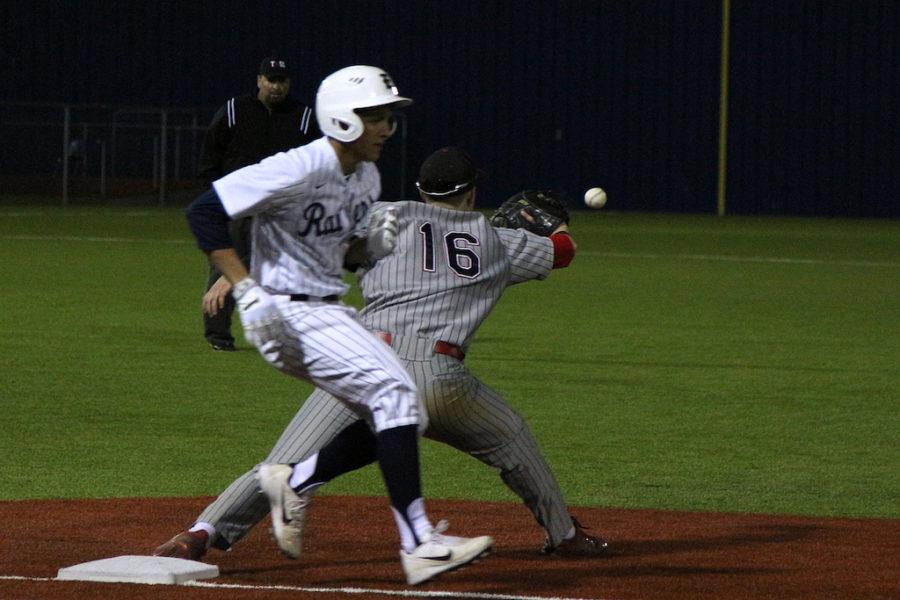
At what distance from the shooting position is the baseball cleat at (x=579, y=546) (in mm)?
5520

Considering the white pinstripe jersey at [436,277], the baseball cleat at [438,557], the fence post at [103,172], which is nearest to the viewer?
the baseball cleat at [438,557]

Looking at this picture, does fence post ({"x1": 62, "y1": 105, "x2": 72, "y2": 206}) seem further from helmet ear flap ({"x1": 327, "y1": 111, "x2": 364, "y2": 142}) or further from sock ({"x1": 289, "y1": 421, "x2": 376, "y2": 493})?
helmet ear flap ({"x1": 327, "y1": 111, "x2": 364, "y2": 142})

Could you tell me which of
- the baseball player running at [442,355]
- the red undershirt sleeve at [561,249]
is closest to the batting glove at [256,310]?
the baseball player running at [442,355]

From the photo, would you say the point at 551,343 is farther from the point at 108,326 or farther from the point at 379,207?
the point at 379,207

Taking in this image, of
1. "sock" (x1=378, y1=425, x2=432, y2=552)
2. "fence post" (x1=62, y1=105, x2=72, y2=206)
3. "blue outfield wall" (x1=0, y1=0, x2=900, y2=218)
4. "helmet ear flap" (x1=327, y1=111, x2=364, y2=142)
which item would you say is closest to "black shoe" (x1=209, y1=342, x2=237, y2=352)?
"helmet ear flap" (x1=327, y1=111, x2=364, y2=142)

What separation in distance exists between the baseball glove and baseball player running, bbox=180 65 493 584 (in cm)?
100

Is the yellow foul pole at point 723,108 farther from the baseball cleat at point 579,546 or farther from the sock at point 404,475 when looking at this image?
the sock at point 404,475

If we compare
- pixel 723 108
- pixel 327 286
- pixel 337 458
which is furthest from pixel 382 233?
pixel 723 108

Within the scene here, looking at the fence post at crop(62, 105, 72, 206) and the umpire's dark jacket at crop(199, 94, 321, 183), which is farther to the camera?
the fence post at crop(62, 105, 72, 206)

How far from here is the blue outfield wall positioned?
108 ft

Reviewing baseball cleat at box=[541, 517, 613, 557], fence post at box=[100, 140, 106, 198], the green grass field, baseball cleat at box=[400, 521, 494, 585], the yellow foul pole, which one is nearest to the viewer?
baseball cleat at box=[400, 521, 494, 585]

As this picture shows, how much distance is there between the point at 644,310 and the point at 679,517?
842 cm

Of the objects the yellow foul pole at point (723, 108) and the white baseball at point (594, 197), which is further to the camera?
the yellow foul pole at point (723, 108)

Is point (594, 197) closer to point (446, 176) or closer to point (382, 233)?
point (446, 176)
